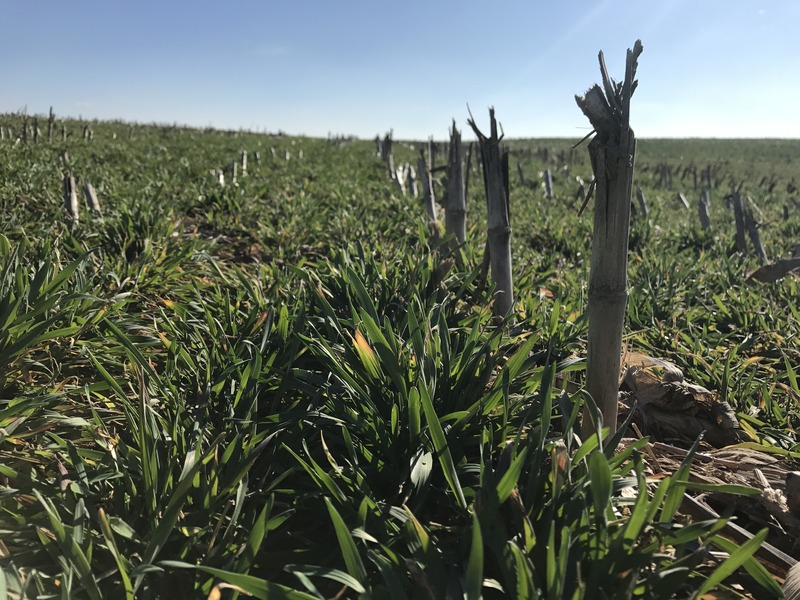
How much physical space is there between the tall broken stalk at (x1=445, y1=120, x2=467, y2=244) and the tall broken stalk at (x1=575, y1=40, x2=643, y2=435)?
2.38 m

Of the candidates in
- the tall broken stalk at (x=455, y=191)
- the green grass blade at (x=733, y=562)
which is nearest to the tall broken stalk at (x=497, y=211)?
→ the tall broken stalk at (x=455, y=191)

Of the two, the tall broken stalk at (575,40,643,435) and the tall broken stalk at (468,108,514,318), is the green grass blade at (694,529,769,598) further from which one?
the tall broken stalk at (468,108,514,318)

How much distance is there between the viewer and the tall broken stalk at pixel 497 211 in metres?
2.71

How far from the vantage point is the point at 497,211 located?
286 cm

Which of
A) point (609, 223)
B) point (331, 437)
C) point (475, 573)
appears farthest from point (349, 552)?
point (609, 223)

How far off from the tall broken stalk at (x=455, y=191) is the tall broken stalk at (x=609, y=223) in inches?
93.6

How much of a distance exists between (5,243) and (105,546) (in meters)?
2.25

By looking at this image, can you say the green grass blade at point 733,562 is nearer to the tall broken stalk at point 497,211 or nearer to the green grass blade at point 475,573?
the green grass blade at point 475,573

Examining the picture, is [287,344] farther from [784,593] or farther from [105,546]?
[784,593]

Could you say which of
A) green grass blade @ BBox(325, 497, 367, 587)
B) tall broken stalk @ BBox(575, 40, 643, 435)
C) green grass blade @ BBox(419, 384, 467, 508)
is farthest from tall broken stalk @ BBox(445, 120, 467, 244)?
green grass blade @ BBox(325, 497, 367, 587)

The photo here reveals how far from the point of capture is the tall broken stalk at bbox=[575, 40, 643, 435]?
1.43 meters

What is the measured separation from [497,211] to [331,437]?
165cm

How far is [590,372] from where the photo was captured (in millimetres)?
1724

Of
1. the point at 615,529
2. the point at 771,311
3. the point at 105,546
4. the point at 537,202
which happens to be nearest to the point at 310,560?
the point at 105,546
